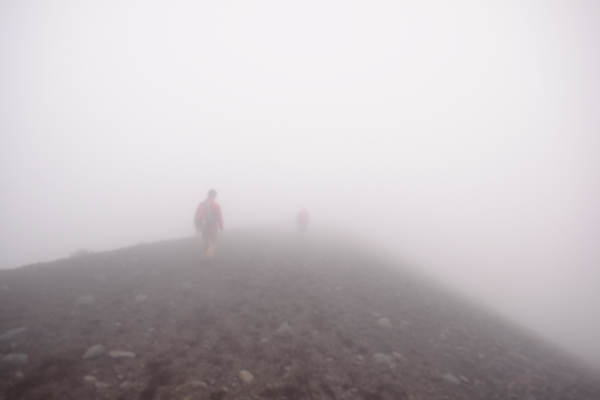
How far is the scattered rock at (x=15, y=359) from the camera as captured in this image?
4.76m

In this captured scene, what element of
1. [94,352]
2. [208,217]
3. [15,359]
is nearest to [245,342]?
[94,352]

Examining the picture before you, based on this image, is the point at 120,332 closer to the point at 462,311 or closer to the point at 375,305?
the point at 375,305

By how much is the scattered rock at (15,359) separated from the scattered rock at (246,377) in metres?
3.62

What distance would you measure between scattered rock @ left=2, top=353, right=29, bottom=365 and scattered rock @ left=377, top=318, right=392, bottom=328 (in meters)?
7.69

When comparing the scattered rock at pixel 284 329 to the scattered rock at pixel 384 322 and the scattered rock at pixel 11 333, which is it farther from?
the scattered rock at pixel 11 333

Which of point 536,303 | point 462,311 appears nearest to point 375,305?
point 462,311

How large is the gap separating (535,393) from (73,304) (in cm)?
1085

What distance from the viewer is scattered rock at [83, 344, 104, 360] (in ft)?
17.1

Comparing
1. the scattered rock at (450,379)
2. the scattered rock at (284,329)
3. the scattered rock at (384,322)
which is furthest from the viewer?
the scattered rock at (384,322)

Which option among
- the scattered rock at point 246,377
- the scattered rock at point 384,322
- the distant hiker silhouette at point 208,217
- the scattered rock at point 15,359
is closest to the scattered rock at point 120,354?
the scattered rock at point 15,359

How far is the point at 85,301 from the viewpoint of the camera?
25.0 feet

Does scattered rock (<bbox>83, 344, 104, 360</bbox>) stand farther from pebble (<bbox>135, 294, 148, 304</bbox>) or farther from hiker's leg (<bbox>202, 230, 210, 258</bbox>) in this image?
hiker's leg (<bbox>202, 230, 210, 258</bbox>)

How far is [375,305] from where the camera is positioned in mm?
9648

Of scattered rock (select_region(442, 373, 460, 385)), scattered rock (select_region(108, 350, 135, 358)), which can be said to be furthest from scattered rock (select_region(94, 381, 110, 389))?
scattered rock (select_region(442, 373, 460, 385))
